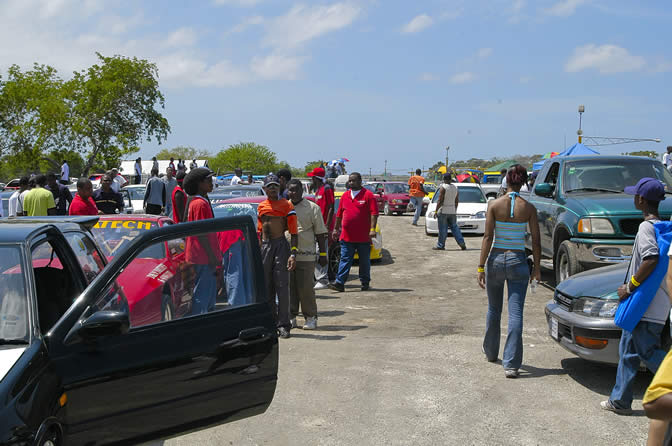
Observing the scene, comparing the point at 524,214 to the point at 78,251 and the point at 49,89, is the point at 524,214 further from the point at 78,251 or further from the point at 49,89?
the point at 49,89

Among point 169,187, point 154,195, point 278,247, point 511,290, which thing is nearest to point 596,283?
point 511,290

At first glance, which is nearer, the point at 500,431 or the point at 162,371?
the point at 162,371

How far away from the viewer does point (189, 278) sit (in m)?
4.23

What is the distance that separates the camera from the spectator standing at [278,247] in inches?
318

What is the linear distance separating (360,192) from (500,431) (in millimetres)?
7011

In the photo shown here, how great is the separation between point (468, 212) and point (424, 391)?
14.9m

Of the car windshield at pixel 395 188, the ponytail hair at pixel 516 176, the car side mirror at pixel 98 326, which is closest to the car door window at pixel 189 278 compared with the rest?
the car side mirror at pixel 98 326

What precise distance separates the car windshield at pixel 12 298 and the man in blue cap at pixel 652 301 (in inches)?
160

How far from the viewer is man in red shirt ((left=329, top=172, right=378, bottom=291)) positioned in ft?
37.8

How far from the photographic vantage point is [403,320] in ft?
30.3

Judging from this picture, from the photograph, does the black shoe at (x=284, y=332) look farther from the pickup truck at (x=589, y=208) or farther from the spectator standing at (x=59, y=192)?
the spectator standing at (x=59, y=192)

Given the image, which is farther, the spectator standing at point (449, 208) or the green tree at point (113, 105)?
the green tree at point (113, 105)

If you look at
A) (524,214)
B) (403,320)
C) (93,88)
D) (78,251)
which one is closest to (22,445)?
(78,251)

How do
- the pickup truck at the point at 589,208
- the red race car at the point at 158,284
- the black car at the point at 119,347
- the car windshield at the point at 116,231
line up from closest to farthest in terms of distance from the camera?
the black car at the point at 119,347, the red race car at the point at 158,284, the car windshield at the point at 116,231, the pickup truck at the point at 589,208
